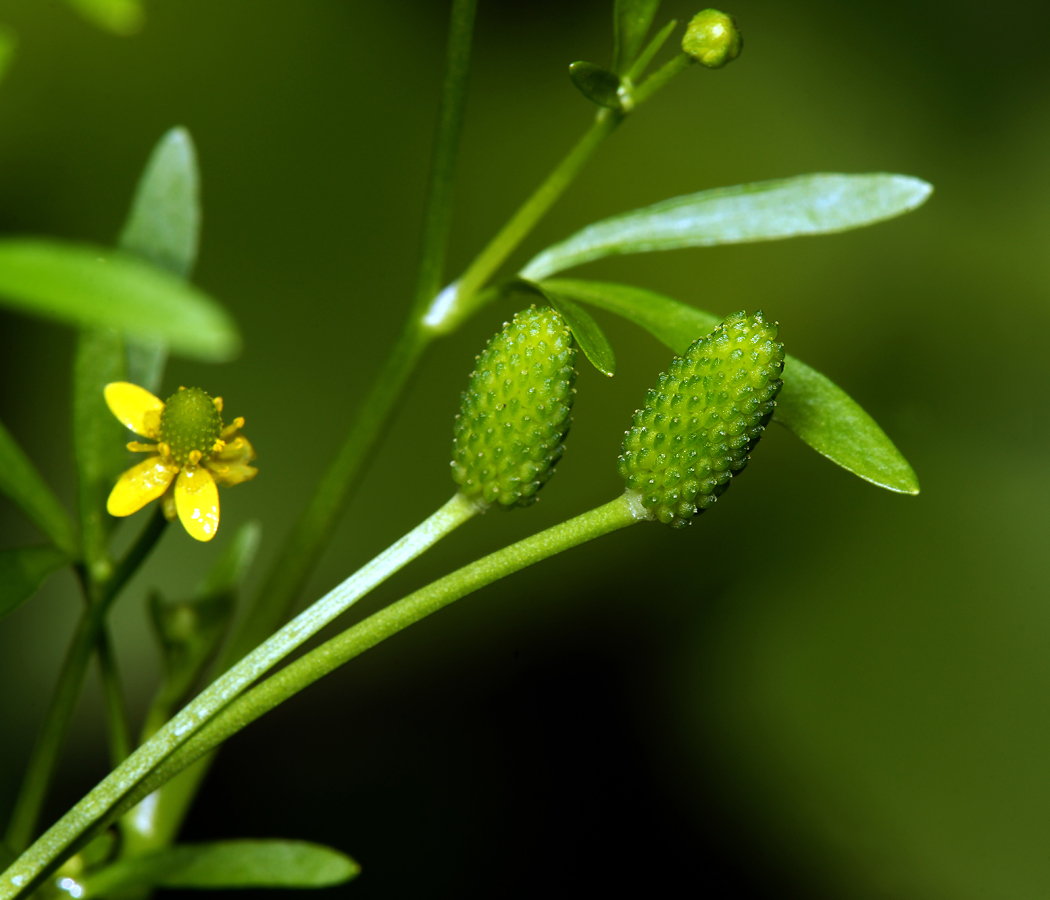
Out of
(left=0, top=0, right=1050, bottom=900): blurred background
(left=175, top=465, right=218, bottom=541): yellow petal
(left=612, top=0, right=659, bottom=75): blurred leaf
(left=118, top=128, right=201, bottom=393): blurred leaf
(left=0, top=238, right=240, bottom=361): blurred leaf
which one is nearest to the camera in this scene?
(left=0, top=238, right=240, bottom=361): blurred leaf

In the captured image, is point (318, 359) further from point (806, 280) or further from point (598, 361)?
point (598, 361)

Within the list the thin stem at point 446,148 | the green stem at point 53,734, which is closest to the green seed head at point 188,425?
the green stem at point 53,734

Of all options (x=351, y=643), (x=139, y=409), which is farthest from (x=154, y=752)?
(x=139, y=409)

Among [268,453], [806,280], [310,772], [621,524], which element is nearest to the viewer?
[621,524]

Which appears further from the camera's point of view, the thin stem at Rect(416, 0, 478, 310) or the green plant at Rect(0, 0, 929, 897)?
the thin stem at Rect(416, 0, 478, 310)

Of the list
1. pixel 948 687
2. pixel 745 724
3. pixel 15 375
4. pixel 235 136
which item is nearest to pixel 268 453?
pixel 15 375

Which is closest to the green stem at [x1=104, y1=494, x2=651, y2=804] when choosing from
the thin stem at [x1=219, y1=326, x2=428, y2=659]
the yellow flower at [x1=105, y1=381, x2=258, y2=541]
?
the yellow flower at [x1=105, y1=381, x2=258, y2=541]

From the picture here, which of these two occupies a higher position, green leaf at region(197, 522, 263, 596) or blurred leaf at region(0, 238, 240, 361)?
green leaf at region(197, 522, 263, 596)

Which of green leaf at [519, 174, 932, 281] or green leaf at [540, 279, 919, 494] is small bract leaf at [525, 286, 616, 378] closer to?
green leaf at [540, 279, 919, 494]
